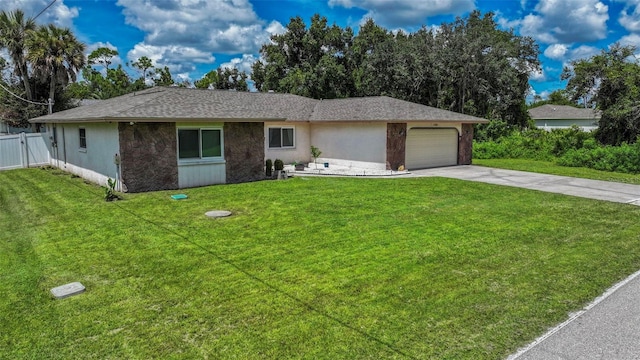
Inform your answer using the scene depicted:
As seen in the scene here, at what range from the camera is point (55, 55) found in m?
26.4

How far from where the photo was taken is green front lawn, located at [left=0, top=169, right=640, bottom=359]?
4.06 m

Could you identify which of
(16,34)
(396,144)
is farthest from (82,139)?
(16,34)

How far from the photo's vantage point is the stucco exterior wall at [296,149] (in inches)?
772

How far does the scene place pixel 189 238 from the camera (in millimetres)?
7531

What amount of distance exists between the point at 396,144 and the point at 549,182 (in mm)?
6198

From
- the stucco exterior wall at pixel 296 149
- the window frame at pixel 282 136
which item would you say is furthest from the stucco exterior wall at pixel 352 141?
the window frame at pixel 282 136

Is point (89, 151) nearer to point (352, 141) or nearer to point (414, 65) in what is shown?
point (352, 141)

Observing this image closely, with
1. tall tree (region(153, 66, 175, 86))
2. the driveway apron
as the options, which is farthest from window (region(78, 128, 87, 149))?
tall tree (region(153, 66, 175, 86))

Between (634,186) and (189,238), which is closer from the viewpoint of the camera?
(189,238)

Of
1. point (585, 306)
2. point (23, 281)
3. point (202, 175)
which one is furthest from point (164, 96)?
point (585, 306)

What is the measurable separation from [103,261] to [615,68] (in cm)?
2688

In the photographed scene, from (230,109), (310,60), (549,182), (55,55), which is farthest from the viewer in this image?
(310,60)

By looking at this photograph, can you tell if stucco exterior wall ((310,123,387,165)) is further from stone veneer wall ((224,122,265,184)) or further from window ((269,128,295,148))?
stone veneer wall ((224,122,265,184))

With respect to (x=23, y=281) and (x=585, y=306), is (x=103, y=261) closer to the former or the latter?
(x=23, y=281)
